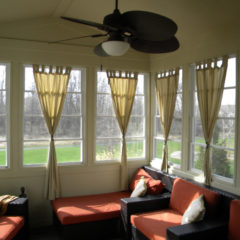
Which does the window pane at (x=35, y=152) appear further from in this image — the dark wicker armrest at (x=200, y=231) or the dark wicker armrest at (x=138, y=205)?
the dark wicker armrest at (x=200, y=231)

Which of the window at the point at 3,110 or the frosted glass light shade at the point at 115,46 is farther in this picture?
the window at the point at 3,110

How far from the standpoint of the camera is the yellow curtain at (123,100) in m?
4.85

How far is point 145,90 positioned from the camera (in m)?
5.24

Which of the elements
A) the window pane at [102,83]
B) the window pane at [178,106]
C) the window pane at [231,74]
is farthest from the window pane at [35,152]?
the window pane at [231,74]

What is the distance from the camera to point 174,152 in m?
4.59

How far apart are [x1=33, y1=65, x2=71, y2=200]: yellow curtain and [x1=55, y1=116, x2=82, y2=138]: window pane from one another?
0.58 feet

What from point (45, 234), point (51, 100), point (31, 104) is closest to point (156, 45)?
point (51, 100)

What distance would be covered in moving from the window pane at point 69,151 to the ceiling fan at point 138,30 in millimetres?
2806

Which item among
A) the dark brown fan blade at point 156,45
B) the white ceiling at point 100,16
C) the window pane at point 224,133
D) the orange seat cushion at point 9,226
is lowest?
the orange seat cushion at point 9,226

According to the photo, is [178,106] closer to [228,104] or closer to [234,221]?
[228,104]

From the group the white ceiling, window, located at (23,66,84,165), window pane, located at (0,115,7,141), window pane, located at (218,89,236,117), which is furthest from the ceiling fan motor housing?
window pane, located at (0,115,7,141)

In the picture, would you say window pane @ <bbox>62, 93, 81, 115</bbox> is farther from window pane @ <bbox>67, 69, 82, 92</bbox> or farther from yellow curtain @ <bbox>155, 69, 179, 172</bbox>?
yellow curtain @ <bbox>155, 69, 179, 172</bbox>

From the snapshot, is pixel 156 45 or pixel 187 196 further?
pixel 187 196

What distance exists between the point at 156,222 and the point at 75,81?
2.66 m
